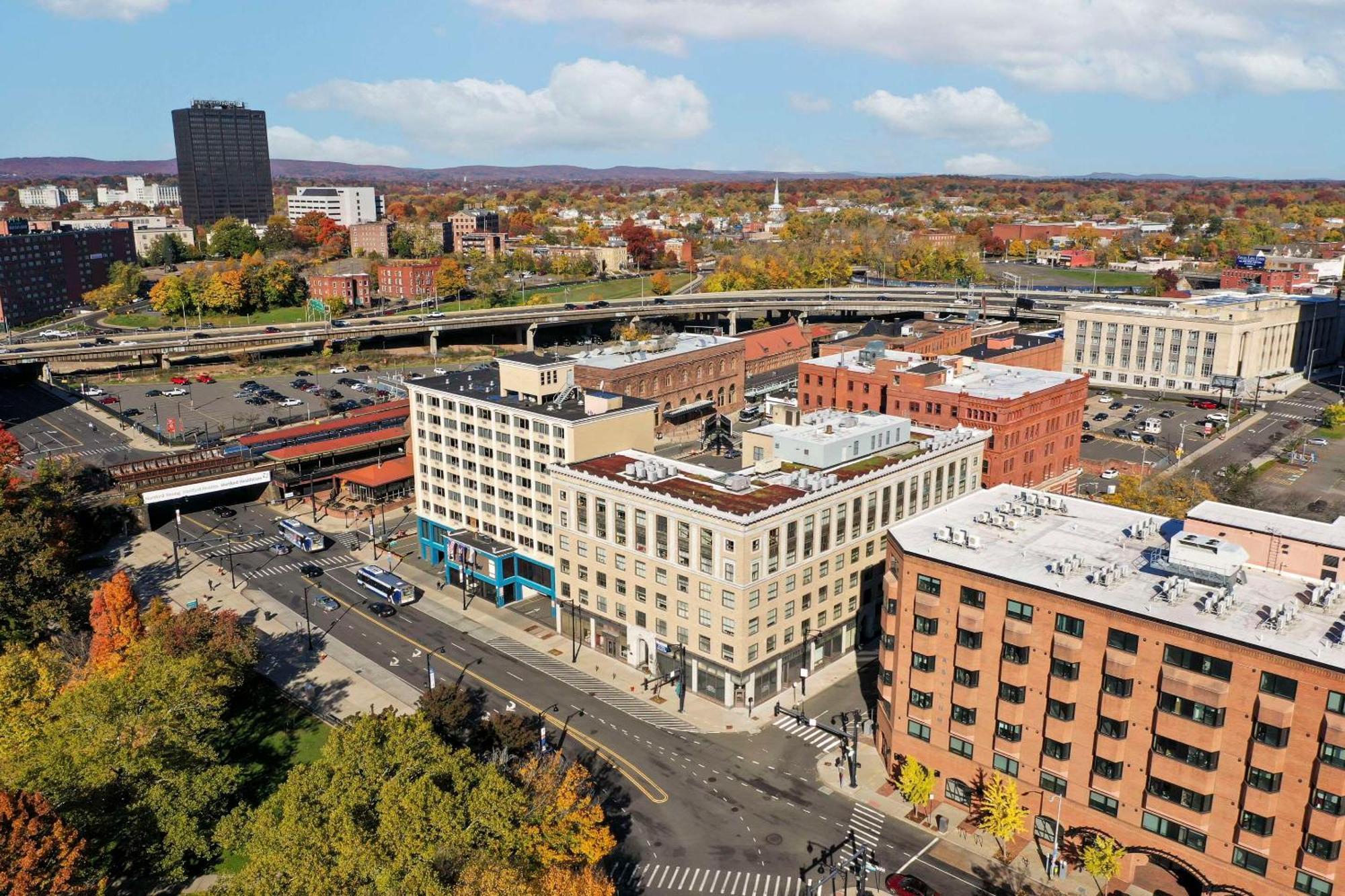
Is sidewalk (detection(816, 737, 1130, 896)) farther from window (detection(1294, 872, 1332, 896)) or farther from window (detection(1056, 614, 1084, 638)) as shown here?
window (detection(1056, 614, 1084, 638))

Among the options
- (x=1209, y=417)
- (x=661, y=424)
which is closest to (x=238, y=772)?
(x=661, y=424)

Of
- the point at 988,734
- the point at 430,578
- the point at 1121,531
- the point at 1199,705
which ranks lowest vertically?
the point at 430,578

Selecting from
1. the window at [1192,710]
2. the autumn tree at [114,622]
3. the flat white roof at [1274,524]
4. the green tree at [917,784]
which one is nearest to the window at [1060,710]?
the window at [1192,710]

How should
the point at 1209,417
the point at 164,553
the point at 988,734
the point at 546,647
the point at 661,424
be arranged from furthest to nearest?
the point at 1209,417, the point at 661,424, the point at 164,553, the point at 546,647, the point at 988,734

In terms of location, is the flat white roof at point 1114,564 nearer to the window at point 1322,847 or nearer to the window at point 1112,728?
the window at point 1112,728

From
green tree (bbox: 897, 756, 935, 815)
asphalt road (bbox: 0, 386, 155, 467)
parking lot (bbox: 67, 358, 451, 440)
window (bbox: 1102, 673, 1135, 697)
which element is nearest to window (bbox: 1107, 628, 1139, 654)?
window (bbox: 1102, 673, 1135, 697)

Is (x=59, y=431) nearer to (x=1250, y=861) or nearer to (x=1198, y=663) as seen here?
(x=1198, y=663)

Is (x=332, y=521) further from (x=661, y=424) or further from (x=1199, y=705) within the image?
(x=1199, y=705)
